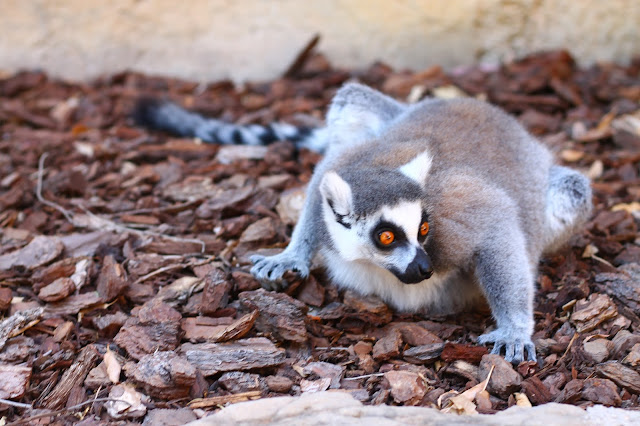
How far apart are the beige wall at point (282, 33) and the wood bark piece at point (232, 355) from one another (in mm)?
4871

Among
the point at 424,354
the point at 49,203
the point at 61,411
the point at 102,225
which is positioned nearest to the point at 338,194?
the point at 424,354

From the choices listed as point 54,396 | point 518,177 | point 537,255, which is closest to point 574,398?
point 537,255

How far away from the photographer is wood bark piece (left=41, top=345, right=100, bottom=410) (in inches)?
136

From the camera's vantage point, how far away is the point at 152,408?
11.2ft

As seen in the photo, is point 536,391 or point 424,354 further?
point 424,354

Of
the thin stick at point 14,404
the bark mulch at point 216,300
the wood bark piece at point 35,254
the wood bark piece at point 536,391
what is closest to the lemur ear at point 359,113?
the bark mulch at point 216,300

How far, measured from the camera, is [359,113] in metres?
5.68

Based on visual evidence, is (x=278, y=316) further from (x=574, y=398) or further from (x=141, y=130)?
(x=141, y=130)

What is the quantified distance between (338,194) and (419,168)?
1.77 ft

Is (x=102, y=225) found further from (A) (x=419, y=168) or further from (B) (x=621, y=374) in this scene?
(B) (x=621, y=374)

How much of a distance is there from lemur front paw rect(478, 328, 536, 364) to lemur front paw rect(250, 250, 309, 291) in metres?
1.27

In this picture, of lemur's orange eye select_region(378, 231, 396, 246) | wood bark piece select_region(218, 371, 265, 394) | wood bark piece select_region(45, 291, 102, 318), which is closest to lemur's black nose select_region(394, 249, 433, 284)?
lemur's orange eye select_region(378, 231, 396, 246)

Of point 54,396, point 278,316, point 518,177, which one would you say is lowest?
point 54,396

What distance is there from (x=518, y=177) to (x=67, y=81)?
549cm
